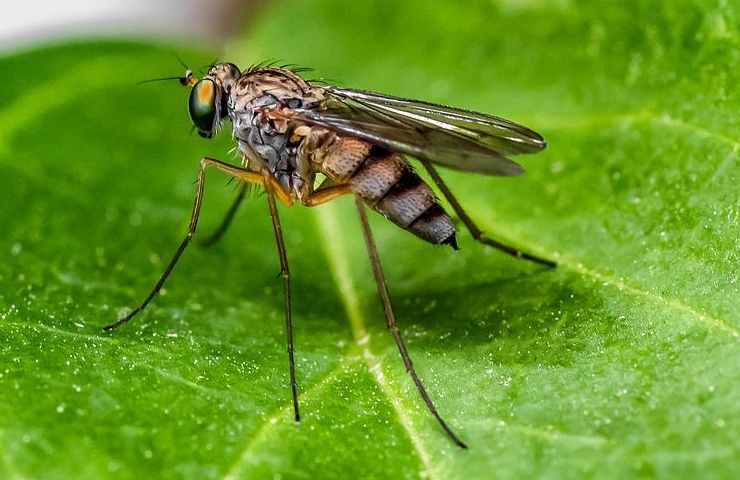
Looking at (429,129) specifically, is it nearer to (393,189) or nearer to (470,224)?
(393,189)

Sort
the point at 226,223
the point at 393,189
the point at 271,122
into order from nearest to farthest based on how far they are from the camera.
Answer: the point at 393,189, the point at 271,122, the point at 226,223

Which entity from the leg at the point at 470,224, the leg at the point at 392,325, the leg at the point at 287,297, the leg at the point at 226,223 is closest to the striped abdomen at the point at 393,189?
the leg at the point at 392,325

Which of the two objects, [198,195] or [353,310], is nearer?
[353,310]

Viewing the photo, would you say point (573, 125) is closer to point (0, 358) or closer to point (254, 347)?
point (254, 347)

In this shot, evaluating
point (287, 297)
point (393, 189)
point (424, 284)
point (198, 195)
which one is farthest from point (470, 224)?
point (198, 195)

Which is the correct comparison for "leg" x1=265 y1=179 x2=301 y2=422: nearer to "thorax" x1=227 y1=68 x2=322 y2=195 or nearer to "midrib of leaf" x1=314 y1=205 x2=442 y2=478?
"thorax" x1=227 y1=68 x2=322 y2=195

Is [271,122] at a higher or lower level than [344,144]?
higher

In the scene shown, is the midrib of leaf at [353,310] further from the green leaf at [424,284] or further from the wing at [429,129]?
the wing at [429,129]
